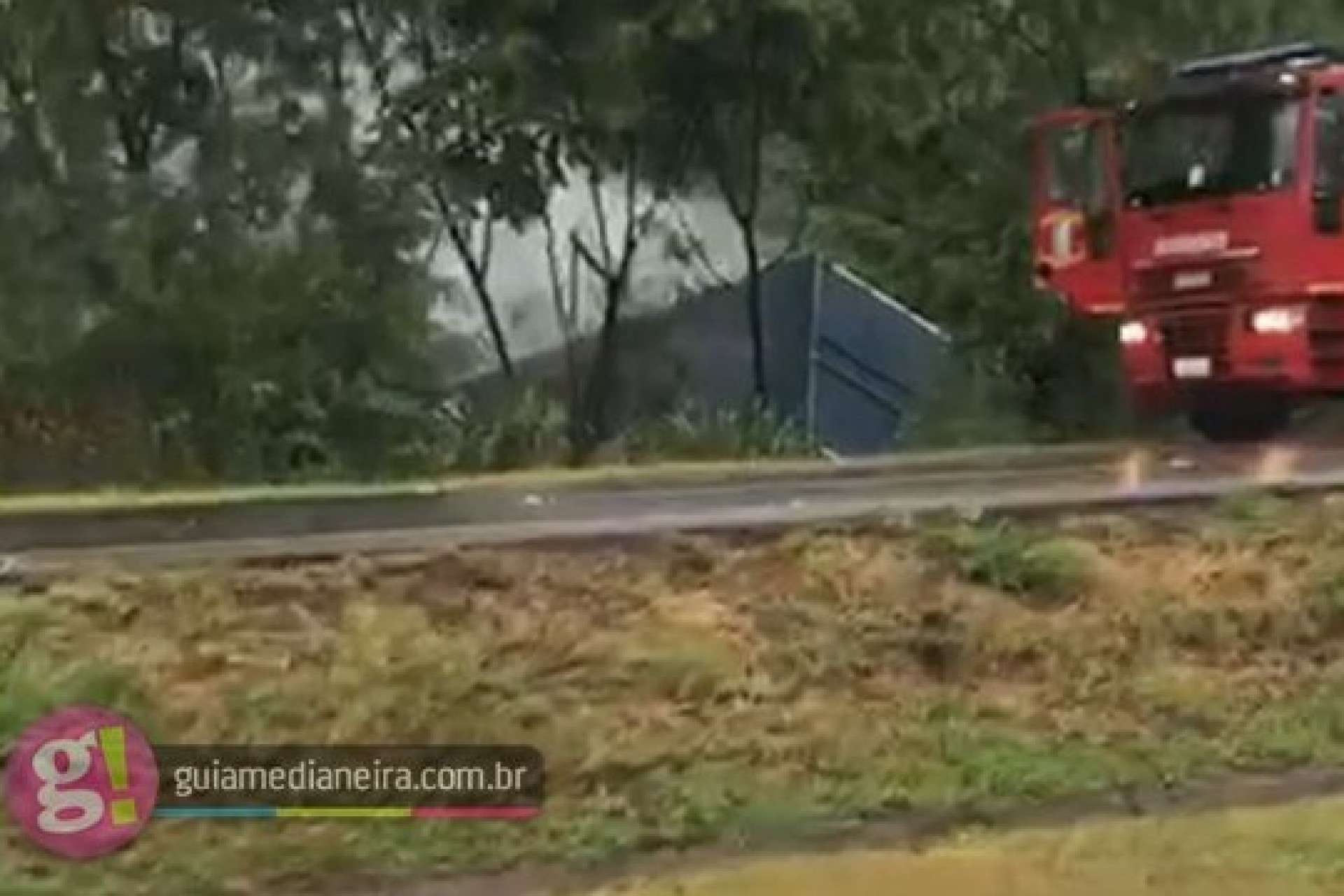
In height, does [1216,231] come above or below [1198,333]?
above

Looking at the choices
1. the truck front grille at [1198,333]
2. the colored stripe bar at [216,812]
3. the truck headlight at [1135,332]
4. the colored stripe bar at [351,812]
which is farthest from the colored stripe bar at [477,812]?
the truck headlight at [1135,332]

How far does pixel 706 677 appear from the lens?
29.4ft

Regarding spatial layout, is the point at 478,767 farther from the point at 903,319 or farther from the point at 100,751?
the point at 903,319

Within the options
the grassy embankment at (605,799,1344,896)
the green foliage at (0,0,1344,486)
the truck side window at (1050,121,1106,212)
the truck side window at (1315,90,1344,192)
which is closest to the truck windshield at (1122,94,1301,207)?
the truck side window at (1315,90,1344,192)

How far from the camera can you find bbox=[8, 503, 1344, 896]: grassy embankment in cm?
804

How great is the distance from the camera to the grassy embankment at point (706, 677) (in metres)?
8.04

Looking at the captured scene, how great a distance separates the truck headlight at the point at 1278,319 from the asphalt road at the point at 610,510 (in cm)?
365

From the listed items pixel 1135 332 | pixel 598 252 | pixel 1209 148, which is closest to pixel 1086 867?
pixel 1209 148

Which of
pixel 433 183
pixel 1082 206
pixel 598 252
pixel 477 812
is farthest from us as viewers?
pixel 598 252

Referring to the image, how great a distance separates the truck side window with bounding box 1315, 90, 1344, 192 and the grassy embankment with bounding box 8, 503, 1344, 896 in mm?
11143

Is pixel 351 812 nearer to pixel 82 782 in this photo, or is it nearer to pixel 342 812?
pixel 342 812

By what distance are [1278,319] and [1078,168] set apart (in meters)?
A: 2.56

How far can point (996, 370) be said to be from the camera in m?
29.6

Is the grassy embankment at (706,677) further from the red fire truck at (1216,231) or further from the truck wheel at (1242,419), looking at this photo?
the truck wheel at (1242,419)
